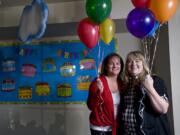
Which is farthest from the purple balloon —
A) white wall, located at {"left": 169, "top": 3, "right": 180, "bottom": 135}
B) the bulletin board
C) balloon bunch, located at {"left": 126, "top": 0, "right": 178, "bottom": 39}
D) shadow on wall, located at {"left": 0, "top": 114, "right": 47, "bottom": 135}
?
shadow on wall, located at {"left": 0, "top": 114, "right": 47, "bottom": 135}

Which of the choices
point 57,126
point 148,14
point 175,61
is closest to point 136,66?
point 148,14

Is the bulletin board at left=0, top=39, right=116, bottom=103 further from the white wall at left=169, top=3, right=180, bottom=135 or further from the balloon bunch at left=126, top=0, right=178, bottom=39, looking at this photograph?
the balloon bunch at left=126, top=0, right=178, bottom=39

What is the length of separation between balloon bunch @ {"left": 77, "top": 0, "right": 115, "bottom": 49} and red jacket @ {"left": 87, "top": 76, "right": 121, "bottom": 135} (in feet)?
1.10

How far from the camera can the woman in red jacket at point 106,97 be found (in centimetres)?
187

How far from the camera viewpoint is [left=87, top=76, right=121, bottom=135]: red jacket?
1.87 m

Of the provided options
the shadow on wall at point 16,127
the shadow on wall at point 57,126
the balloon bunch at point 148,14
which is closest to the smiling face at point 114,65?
the balloon bunch at point 148,14

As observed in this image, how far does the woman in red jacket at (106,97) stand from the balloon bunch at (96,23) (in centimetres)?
21

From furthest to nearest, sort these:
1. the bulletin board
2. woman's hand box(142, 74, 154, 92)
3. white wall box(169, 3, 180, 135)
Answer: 1. the bulletin board
2. white wall box(169, 3, 180, 135)
3. woman's hand box(142, 74, 154, 92)

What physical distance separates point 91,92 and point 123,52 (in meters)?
1.16

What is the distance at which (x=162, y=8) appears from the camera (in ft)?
5.90

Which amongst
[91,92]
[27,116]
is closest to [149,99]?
[91,92]

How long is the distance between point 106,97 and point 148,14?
2.18 ft

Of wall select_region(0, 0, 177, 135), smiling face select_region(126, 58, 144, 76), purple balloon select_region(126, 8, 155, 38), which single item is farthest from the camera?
wall select_region(0, 0, 177, 135)

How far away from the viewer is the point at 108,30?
2.03 meters
